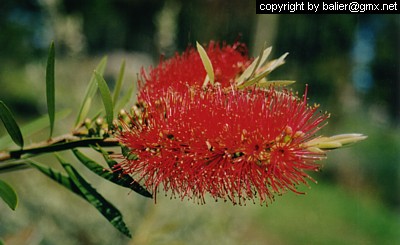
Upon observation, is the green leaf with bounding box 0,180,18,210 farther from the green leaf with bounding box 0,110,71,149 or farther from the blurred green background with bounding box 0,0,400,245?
the blurred green background with bounding box 0,0,400,245

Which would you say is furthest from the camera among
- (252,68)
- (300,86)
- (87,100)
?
(300,86)

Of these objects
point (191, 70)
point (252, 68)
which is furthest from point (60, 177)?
point (252, 68)

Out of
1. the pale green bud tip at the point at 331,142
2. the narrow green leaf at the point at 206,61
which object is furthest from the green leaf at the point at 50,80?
the pale green bud tip at the point at 331,142

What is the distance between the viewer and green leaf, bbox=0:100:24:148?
0.92 metres

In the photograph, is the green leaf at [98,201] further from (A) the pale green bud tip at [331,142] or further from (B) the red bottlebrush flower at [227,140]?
(A) the pale green bud tip at [331,142]

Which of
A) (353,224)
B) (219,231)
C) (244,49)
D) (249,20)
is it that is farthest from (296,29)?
(244,49)

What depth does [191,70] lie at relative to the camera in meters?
→ 1.04

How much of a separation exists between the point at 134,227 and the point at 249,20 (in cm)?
769

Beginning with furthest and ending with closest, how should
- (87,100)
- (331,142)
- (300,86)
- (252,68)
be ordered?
1. (300,86)
2. (87,100)
3. (252,68)
4. (331,142)

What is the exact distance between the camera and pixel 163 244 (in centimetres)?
255

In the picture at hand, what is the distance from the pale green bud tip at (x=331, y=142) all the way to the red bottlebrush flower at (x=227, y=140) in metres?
0.01

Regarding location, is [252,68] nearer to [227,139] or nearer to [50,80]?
[227,139]

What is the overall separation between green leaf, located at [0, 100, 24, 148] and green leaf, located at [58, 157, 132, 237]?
0.34 ft

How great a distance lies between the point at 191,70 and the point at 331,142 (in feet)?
1.16
